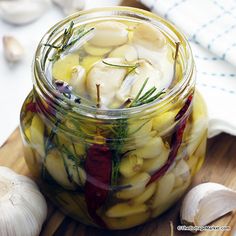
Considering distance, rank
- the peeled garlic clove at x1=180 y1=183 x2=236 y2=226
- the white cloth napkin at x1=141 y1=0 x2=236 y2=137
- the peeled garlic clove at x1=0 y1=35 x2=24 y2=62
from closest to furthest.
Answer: the peeled garlic clove at x1=180 y1=183 x2=236 y2=226 < the white cloth napkin at x1=141 y1=0 x2=236 y2=137 < the peeled garlic clove at x1=0 y1=35 x2=24 y2=62

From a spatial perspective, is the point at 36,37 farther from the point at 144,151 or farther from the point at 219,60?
the point at 144,151

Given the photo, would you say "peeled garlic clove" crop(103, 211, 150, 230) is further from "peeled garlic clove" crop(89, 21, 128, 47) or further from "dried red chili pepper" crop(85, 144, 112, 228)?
"peeled garlic clove" crop(89, 21, 128, 47)

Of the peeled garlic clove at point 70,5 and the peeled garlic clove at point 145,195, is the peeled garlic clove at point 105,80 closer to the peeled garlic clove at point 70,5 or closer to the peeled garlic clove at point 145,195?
the peeled garlic clove at point 145,195

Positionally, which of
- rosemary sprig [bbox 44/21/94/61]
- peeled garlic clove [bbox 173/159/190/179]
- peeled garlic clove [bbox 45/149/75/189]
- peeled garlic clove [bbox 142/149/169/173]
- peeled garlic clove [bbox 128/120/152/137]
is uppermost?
rosemary sprig [bbox 44/21/94/61]

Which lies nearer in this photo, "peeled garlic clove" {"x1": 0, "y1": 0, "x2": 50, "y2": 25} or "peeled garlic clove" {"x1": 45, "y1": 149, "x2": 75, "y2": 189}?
"peeled garlic clove" {"x1": 45, "y1": 149, "x2": 75, "y2": 189}

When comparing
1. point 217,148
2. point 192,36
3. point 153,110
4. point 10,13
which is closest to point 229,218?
point 217,148

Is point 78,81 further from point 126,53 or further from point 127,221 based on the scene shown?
point 127,221

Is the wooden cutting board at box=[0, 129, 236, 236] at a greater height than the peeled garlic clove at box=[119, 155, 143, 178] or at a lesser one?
lesser

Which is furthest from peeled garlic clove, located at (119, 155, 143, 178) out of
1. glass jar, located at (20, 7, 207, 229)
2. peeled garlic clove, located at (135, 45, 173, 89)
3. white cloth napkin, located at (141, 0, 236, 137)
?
white cloth napkin, located at (141, 0, 236, 137)
